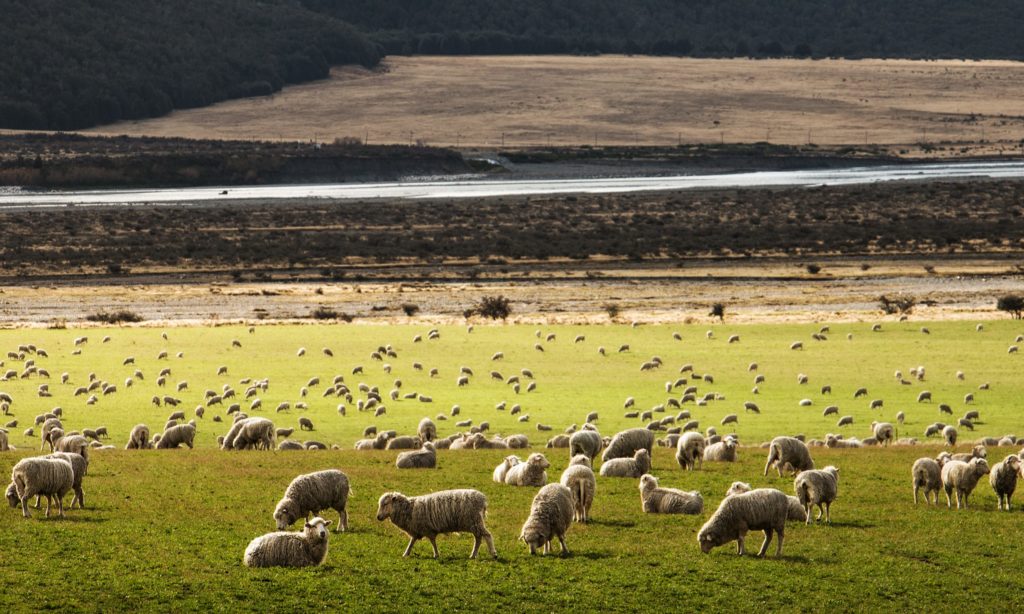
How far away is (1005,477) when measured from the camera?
60.3 ft

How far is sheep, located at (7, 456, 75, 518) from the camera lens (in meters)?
16.7

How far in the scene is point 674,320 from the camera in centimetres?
4428

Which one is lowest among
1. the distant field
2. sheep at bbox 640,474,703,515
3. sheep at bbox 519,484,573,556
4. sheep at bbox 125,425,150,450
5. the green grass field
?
sheep at bbox 125,425,150,450

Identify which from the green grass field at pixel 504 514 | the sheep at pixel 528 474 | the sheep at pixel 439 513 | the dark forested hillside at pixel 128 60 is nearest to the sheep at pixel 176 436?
the green grass field at pixel 504 514

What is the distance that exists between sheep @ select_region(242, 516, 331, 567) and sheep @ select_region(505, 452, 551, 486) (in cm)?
459

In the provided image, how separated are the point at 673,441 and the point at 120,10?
174 m

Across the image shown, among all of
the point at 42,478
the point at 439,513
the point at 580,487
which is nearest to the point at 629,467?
the point at 580,487

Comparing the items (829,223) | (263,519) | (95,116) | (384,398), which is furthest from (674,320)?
(95,116)

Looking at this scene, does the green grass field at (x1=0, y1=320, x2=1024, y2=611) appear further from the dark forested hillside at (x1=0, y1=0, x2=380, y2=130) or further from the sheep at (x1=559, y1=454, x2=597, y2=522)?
the dark forested hillside at (x1=0, y1=0, x2=380, y2=130)

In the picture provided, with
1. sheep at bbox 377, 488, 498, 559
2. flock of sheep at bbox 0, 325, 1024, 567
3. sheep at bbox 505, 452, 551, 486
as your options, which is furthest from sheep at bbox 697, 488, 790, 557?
sheep at bbox 505, 452, 551, 486

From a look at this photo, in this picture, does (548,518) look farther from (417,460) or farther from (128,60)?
(128,60)

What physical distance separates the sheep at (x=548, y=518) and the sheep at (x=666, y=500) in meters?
2.59

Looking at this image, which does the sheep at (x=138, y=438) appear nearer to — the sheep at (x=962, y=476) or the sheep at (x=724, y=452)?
the sheep at (x=724, y=452)

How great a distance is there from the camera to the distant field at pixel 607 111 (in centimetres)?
15725
